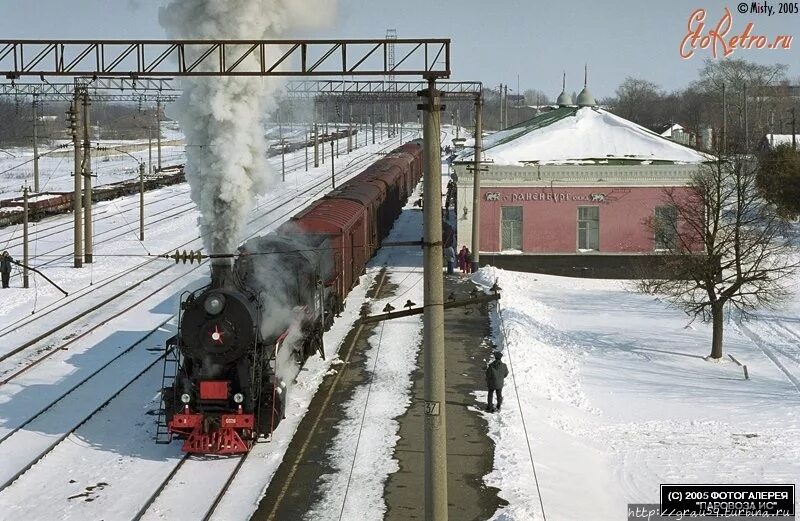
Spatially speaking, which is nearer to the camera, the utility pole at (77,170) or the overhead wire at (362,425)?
the overhead wire at (362,425)

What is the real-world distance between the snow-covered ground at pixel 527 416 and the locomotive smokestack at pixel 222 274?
3.05 m

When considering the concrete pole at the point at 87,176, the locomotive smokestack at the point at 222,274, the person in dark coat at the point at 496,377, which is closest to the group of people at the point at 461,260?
the concrete pole at the point at 87,176

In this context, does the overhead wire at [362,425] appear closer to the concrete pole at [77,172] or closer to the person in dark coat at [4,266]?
the person in dark coat at [4,266]

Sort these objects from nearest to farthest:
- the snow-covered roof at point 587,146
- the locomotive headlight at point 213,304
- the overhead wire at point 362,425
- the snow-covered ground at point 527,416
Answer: the overhead wire at point 362,425 → the snow-covered ground at point 527,416 → the locomotive headlight at point 213,304 → the snow-covered roof at point 587,146

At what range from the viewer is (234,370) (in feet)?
50.8

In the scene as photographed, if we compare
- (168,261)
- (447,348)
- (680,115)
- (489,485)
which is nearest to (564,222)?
(447,348)

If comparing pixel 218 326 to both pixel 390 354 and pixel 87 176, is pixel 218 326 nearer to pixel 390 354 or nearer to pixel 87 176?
pixel 390 354

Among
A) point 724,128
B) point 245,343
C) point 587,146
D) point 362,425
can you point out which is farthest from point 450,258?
point 245,343

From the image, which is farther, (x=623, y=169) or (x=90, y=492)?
(x=623, y=169)

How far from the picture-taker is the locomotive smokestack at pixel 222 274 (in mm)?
15438

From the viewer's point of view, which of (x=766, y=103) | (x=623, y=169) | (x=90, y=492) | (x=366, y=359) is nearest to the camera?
(x=90, y=492)

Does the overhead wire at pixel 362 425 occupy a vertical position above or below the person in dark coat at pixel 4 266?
below

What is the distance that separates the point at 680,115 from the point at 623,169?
3822 inches

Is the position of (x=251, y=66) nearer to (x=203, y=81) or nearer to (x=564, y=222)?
(x=203, y=81)
